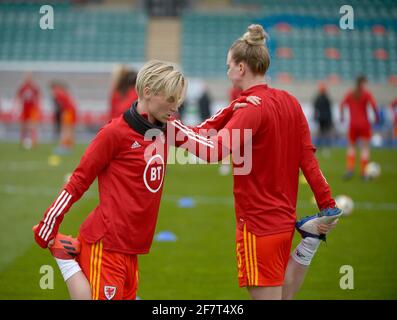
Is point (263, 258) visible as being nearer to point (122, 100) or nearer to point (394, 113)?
point (122, 100)

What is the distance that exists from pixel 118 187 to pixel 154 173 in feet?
0.82

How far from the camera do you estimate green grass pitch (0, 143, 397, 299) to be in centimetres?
718

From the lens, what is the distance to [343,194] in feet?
43.1

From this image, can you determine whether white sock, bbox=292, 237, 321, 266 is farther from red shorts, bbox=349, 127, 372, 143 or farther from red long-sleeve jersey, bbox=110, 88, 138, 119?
red shorts, bbox=349, 127, 372, 143

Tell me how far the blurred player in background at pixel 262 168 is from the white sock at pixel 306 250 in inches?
10.5

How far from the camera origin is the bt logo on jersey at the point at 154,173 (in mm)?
4414

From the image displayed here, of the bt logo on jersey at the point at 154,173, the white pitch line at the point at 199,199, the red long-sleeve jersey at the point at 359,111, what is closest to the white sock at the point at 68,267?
the bt logo on jersey at the point at 154,173

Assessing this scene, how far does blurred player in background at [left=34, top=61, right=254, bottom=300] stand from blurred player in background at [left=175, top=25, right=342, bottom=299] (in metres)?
0.41

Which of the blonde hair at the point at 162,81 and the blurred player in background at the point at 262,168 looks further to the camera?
the blurred player in background at the point at 262,168

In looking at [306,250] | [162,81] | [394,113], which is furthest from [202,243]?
[394,113]

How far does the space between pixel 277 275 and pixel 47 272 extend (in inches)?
139

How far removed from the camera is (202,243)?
363 inches

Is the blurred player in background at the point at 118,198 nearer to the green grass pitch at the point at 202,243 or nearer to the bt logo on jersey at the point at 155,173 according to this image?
the bt logo on jersey at the point at 155,173
